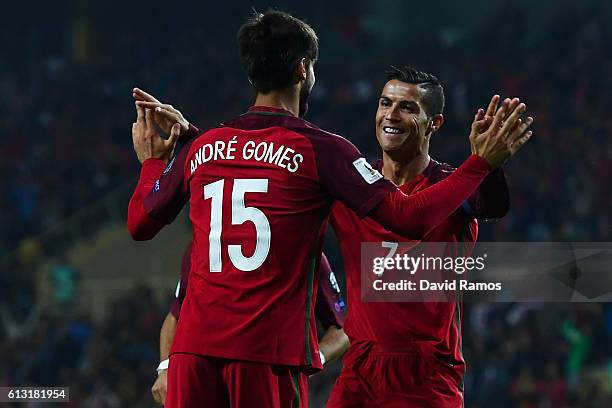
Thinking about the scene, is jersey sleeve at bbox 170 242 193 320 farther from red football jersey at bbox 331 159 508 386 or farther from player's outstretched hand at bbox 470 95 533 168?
player's outstretched hand at bbox 470 95 533 168

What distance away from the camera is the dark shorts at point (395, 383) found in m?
4.09

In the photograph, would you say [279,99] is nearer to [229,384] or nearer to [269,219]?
[269,219]

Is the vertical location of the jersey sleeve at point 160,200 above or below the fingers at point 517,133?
below

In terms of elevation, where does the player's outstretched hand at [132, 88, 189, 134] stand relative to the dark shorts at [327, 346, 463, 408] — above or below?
above

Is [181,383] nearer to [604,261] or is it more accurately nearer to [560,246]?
[604,261]

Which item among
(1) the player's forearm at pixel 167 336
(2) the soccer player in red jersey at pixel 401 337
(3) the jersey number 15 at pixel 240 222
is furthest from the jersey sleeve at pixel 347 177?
(1) the player's forearm at pixel 167 336

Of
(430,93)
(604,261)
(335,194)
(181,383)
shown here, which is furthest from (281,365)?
(604,261)

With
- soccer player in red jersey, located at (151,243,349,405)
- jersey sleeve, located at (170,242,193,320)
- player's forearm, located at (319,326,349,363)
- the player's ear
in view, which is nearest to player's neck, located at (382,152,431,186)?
soccer player in red jersey, located at (151,243,349,405)

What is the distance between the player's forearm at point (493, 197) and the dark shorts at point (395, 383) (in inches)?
24.6

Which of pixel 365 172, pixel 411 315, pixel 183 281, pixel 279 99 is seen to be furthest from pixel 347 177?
pixel 183 281

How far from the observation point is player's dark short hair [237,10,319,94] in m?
3.29

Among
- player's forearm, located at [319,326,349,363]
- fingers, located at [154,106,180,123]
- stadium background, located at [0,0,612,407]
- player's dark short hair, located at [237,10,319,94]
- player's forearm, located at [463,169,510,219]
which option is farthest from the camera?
stadium background, located at [0,0,612,407]

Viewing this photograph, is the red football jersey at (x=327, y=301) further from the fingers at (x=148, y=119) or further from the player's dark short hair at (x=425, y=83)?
the fingers at (x=148, y=119)

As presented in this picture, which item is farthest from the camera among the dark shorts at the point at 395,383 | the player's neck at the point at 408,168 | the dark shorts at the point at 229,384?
the player's neck at the point at 408,168
